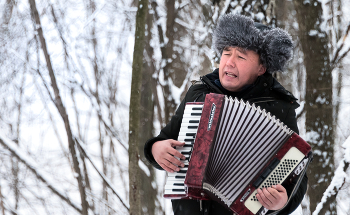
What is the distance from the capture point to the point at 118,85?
24.5 feet

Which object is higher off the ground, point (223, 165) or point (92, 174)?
point (92, 174)

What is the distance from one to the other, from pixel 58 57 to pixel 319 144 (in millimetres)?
4552

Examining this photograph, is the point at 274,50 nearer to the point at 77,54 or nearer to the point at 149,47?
the point at 149,47

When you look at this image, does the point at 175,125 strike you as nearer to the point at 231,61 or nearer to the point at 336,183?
the point at 231,61

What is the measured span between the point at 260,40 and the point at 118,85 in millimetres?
5926

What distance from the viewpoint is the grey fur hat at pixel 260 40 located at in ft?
5.84

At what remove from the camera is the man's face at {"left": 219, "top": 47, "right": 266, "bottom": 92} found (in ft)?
5.82

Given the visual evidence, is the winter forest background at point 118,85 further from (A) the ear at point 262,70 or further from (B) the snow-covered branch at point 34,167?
(A) the ear at point 262,70

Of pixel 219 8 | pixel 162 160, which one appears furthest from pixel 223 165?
pixel 219 8

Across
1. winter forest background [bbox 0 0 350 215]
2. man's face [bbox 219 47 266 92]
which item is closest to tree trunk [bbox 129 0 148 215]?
winter forest background [bbox 0 0 350 215]

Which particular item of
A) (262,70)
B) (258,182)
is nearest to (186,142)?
(258,182)

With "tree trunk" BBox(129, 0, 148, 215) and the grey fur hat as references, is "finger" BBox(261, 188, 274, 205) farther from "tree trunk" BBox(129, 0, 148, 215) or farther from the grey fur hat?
"tree trunk" BBox(129, 0, 148, 215)

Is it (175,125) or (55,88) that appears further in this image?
(55,88)

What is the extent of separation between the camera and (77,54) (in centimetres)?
634
